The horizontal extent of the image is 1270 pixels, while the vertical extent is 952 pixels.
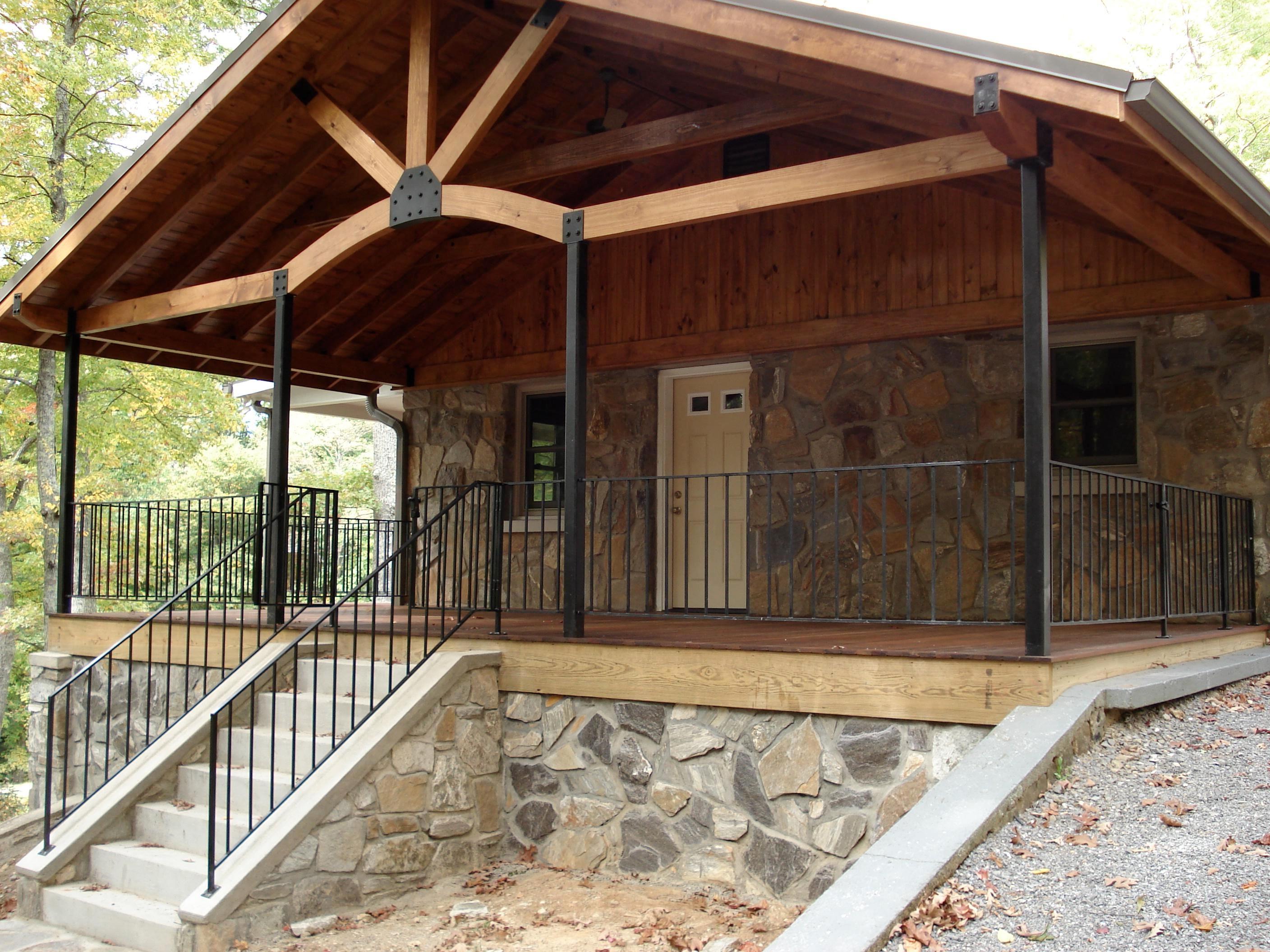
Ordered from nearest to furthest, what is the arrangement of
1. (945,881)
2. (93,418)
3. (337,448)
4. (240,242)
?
(945,881) < (240,242) < (93,418) < (337,448)

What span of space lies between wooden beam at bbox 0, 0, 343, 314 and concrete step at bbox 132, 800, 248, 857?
4114 millimetres

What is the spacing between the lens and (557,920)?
5098mm

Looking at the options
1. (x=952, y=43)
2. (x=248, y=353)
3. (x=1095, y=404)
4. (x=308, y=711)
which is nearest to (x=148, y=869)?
(x=308, y=711)

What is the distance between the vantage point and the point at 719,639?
19.1 feet

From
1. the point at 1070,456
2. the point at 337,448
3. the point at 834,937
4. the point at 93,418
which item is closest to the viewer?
the point at 834,937

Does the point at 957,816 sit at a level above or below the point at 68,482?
below

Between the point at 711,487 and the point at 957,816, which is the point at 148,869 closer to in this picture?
the point at 957,816

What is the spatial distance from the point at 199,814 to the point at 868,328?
515 centimetres

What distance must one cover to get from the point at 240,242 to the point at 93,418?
7792 mm

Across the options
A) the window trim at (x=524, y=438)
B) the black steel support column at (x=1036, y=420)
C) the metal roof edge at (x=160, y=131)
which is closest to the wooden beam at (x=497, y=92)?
the metal roof edge at (x=160, y=131)

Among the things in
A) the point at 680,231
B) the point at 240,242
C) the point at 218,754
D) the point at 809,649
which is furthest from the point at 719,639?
the point at 240,242

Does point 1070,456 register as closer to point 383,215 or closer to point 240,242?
point 383,215

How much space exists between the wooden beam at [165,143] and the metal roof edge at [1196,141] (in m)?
4.55

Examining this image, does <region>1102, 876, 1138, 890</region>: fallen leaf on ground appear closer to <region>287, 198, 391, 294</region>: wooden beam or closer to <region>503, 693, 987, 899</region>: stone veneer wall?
<region>503, 693, 987, 899</region>: stone veneer wall
